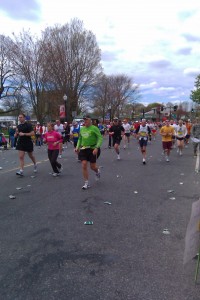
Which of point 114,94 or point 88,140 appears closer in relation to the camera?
point 88,140

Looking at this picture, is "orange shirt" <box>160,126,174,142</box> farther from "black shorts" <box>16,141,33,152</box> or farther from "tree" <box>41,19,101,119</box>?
"tree" <box>41,19,101,119</box>

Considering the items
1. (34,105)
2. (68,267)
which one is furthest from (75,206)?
(34,105)

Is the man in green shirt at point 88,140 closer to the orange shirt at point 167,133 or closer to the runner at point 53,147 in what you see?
the runner at point 53,147

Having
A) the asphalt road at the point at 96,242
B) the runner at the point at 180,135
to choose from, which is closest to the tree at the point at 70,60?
the runner at the point at 180,135

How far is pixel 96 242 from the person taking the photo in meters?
4.46

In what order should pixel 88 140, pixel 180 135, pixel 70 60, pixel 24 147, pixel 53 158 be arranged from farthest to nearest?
1. pixel 70 60
2. pixel 180 135
3. pixel 24 147
4. pixel 53 158
5. pixel 88 140

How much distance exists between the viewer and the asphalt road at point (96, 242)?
328 centimetres

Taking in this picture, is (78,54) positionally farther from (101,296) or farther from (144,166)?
(101,296)

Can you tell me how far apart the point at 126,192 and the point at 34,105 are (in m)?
34.2

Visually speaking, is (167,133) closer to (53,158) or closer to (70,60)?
(53,158)

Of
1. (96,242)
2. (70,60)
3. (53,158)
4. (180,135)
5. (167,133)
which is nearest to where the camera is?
(96,242)

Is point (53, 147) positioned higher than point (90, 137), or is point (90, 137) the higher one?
point (90, 137)

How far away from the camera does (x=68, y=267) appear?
374 centimetres

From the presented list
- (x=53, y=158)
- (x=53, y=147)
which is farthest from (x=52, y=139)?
(x=53, y=158)
